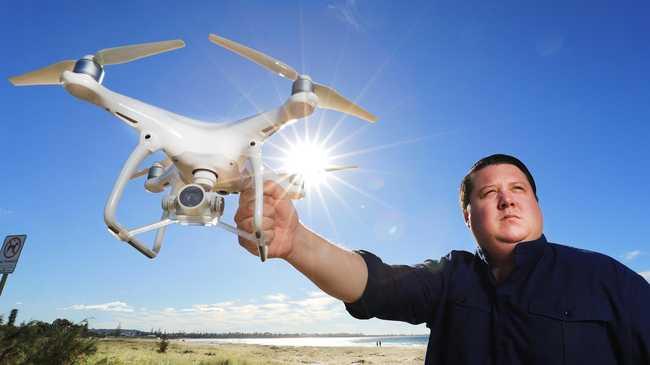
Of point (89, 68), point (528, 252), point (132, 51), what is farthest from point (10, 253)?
point (528, 252)

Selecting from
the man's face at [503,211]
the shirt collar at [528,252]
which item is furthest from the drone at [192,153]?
the shirt collar at [528,252]

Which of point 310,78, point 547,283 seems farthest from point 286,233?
point 547,283

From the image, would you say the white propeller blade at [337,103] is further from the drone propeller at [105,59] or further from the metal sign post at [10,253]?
the metal sign post at [10,253]

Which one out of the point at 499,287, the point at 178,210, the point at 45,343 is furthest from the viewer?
the point at 45,343

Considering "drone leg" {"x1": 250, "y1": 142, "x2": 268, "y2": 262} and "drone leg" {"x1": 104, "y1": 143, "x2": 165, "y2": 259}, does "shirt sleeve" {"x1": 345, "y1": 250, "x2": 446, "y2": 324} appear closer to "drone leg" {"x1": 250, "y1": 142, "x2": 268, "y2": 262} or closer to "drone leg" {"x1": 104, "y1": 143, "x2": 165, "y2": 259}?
"drone leg" {"x1": 250, "y1": 142, "x2": 268, "y2": 262}

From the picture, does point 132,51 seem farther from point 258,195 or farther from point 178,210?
point 258,195

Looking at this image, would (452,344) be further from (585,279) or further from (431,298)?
(585,279)

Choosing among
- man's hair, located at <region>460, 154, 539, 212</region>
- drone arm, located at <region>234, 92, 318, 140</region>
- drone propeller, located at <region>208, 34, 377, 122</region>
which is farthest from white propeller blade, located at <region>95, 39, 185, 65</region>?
man's hair, located at <region>460, 154, 539, 212</region>
